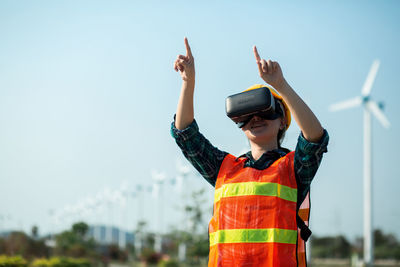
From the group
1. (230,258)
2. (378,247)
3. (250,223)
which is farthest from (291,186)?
(378,247)

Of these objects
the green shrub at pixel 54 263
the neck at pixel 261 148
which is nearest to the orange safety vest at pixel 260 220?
the neck at pixel 261 148

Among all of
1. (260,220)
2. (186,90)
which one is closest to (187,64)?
(186,90)

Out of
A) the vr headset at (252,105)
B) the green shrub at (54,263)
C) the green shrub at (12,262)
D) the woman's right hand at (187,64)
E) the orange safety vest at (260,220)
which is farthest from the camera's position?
the green shrub at (54,263)

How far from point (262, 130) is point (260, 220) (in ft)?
1.84

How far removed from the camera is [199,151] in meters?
2.94

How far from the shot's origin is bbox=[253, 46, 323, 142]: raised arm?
255cm

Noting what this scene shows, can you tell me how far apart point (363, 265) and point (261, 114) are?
35.4m

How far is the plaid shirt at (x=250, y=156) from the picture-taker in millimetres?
2580

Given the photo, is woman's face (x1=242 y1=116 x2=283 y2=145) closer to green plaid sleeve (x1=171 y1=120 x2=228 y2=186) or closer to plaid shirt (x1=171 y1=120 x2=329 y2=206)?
plaid shirt (x1=171 y1=120 x2=329 y2=206)

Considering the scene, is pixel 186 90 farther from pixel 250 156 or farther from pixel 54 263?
pixel 54 263

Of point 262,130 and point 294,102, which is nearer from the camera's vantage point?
point 294,102

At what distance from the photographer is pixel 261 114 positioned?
284 centimetres

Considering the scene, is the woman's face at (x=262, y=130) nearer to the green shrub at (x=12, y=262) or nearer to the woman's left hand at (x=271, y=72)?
the woman's left hand at (x=271, y=72)

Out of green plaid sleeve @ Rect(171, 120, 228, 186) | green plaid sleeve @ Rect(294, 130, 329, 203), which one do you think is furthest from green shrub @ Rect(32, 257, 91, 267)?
green plaid sleeve @ Rect(294, 130, 329, 203)
